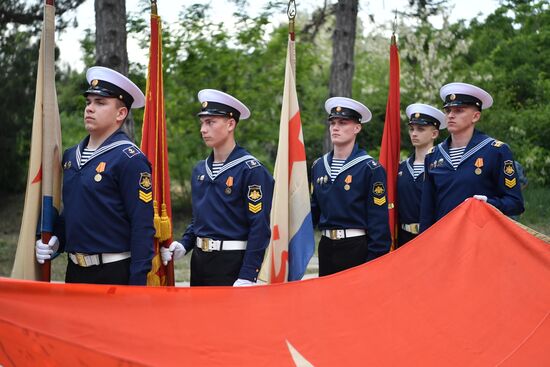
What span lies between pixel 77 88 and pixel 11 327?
43.5 ft

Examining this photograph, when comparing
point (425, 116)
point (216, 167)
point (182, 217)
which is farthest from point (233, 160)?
point (182, 217)

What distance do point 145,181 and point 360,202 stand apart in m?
2.12

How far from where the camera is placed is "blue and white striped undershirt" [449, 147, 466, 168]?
20.7 ft

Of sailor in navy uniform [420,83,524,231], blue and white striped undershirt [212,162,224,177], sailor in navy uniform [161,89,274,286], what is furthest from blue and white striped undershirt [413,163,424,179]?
blue and white striped undershirt [212,162,224,177]

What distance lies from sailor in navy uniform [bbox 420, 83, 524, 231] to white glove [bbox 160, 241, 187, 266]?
2022 millimetres

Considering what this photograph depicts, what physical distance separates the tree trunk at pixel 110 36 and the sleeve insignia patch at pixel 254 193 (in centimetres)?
372

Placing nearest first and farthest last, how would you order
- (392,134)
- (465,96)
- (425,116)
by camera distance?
(465,96) < (392,134) < (425,116)

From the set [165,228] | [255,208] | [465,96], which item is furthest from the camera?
[465,96]

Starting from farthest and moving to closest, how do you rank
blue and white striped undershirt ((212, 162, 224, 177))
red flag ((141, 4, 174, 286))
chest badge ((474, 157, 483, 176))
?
Result: 1. chest badge ((474, 157, 483, 176))
2. blue and white striped undershirt ((212, 162, 224, 177))
3. red flag ((141, 4, 174, 286))

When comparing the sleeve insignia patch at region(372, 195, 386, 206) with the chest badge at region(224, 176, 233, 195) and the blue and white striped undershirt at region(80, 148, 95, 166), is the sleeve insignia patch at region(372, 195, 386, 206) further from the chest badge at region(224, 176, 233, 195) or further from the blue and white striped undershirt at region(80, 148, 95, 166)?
the blue and white striped undershirt at region(80, 148, 95, 166)

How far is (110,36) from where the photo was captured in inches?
348

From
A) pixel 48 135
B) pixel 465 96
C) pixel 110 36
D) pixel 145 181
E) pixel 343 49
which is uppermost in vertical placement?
pixel 343 49

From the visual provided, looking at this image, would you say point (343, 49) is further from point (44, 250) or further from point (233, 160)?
point (44, 250)

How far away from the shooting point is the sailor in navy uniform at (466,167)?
239 inches
